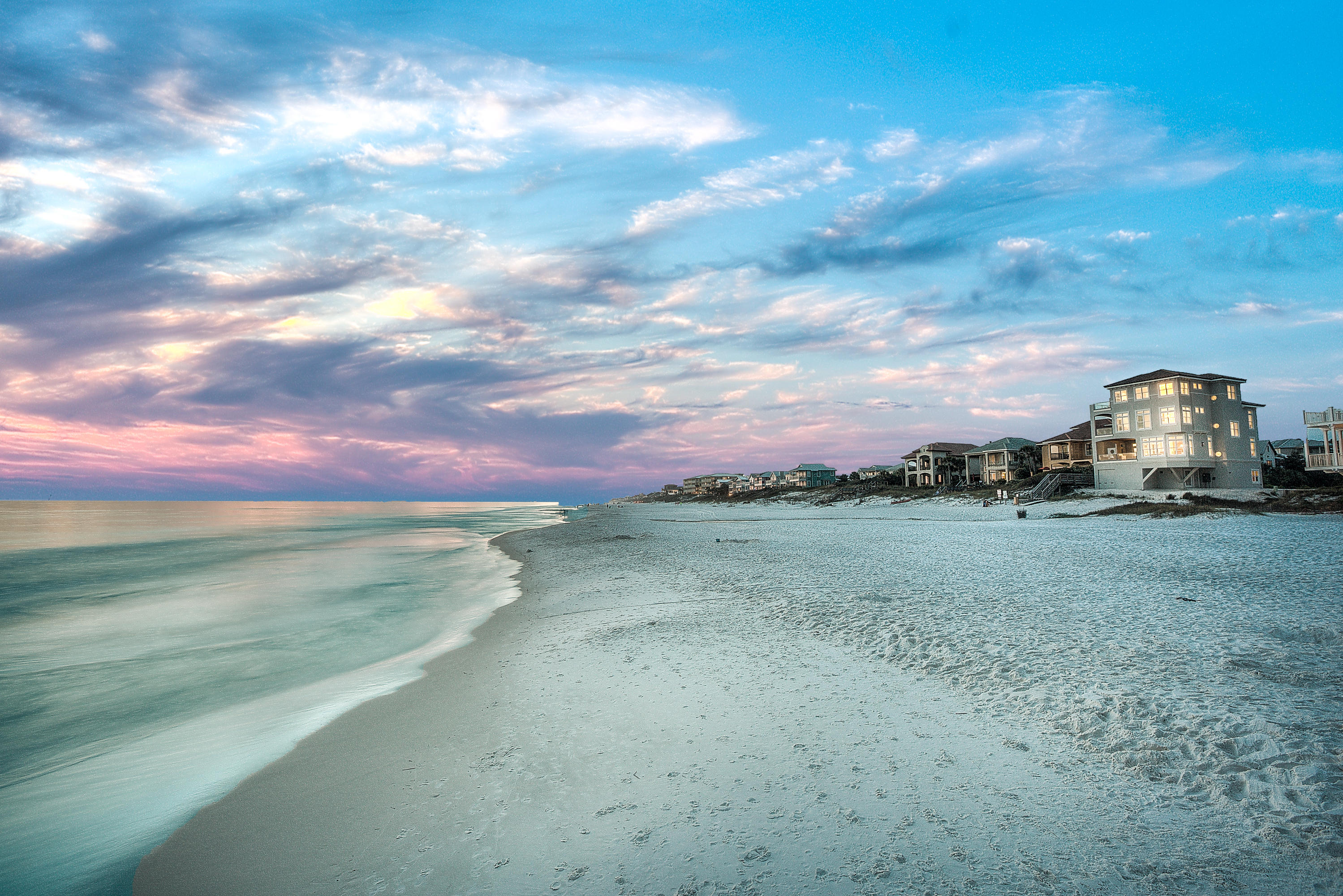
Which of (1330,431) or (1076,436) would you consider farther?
(1076,436)

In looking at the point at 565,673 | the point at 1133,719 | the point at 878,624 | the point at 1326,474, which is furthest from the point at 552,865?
the point at 1326,474

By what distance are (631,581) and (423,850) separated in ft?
38.8

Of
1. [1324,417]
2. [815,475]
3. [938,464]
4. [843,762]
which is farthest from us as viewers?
[815,475]

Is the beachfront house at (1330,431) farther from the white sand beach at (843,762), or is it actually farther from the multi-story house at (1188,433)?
the white sand beach at (843,762)

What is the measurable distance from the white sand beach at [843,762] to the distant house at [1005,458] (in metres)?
56.0

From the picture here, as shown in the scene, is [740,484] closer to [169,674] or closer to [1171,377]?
[1171,377]

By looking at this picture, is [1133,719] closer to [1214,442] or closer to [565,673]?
[565,673]

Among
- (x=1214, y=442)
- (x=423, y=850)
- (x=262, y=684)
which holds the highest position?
(x=1214, y=442)

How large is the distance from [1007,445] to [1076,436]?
9613mm

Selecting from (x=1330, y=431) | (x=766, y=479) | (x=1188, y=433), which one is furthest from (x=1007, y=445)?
(x=766, y=479)

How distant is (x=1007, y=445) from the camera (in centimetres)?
6388

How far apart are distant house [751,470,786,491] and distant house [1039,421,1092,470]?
321ft

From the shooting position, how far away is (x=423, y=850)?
4258 millimetres

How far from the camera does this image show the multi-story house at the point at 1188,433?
128ft
